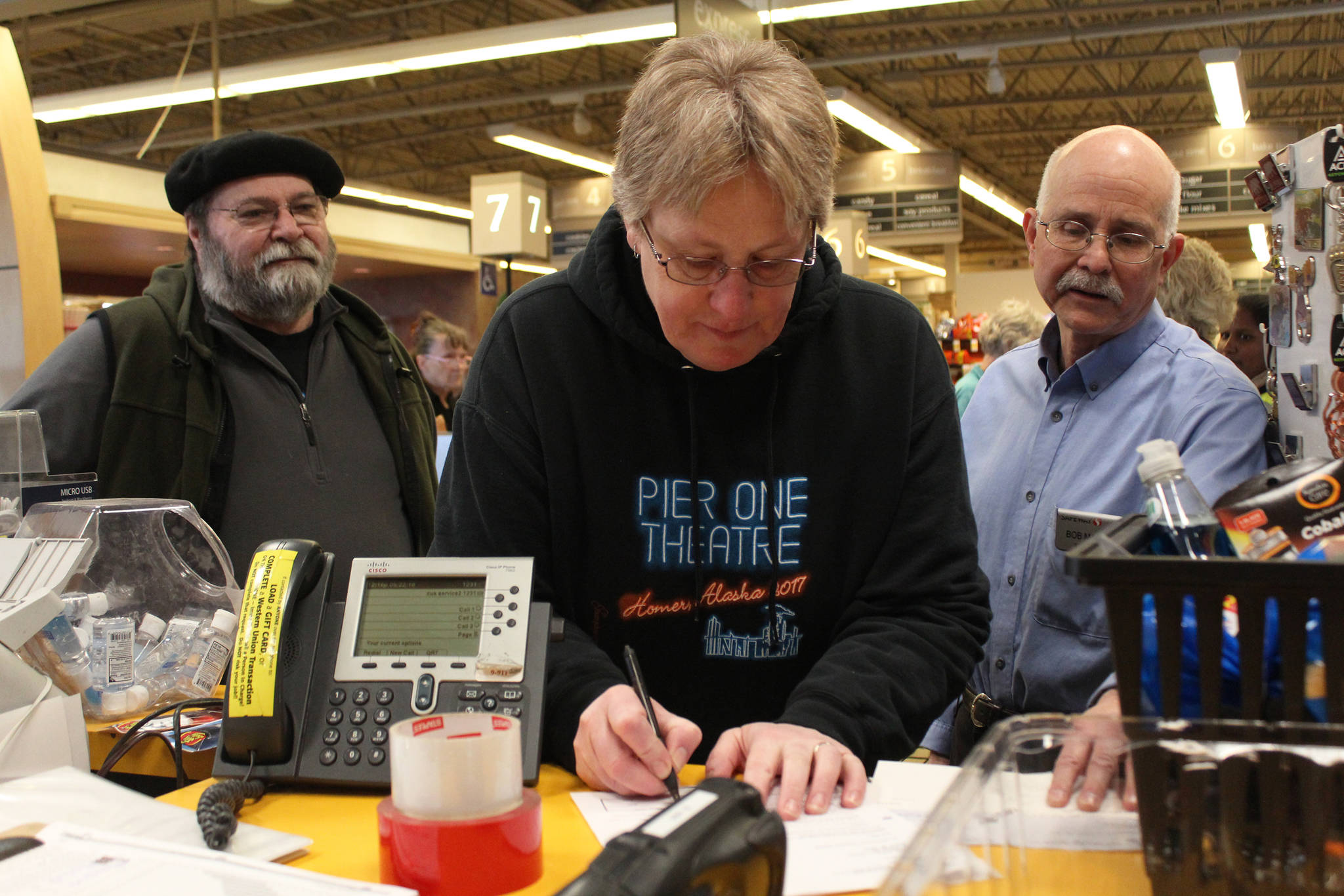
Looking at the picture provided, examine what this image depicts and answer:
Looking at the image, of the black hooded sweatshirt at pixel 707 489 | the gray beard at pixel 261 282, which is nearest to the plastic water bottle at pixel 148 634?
the black hooded sweatshirt at pixel 707 489

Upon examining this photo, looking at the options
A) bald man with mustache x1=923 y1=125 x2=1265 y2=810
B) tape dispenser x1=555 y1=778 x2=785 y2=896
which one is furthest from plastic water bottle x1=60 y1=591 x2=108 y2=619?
bald man with mustache x1=923 y1=125 x2=1265 y2=810

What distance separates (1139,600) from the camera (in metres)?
0.76

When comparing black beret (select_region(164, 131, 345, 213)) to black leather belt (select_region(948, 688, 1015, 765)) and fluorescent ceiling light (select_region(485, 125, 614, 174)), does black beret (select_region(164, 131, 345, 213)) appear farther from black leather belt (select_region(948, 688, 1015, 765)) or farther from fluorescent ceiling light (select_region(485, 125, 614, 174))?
fluorescent ceiling light (select_region(485, 125, 614, 174))

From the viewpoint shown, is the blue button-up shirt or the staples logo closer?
the staples logo

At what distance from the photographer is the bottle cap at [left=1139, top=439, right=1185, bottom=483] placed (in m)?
0.85

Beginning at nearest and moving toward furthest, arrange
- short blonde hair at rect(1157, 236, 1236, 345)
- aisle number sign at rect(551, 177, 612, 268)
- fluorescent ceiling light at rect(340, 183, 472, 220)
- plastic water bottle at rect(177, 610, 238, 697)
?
plastic water bottle at rect(177, 610, 238, 697)
short blonde hair at rect(1157, 236, 1236, 345)
aisle number sign at rect(551, 177, 612, 268)
fluorescent ceiling light at rect(340, 183, 472, 220)

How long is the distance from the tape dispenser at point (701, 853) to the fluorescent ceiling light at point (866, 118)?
7463mm

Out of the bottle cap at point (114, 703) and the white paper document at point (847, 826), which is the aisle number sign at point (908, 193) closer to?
the bottle cap at point (114, 703)

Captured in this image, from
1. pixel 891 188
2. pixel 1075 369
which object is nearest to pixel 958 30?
pixel 891 188

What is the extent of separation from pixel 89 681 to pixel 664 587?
0.86m

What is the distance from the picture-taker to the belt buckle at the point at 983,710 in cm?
199

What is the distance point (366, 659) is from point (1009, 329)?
4.68 m

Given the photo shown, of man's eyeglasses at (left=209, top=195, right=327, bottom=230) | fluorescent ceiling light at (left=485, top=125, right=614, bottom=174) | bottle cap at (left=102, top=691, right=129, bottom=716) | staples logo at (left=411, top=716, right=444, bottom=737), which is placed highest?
fluorescent ceiling light at (left=485, top=125, right=614, bottom=174)

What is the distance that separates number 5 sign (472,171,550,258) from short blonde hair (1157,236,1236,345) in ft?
15.8
